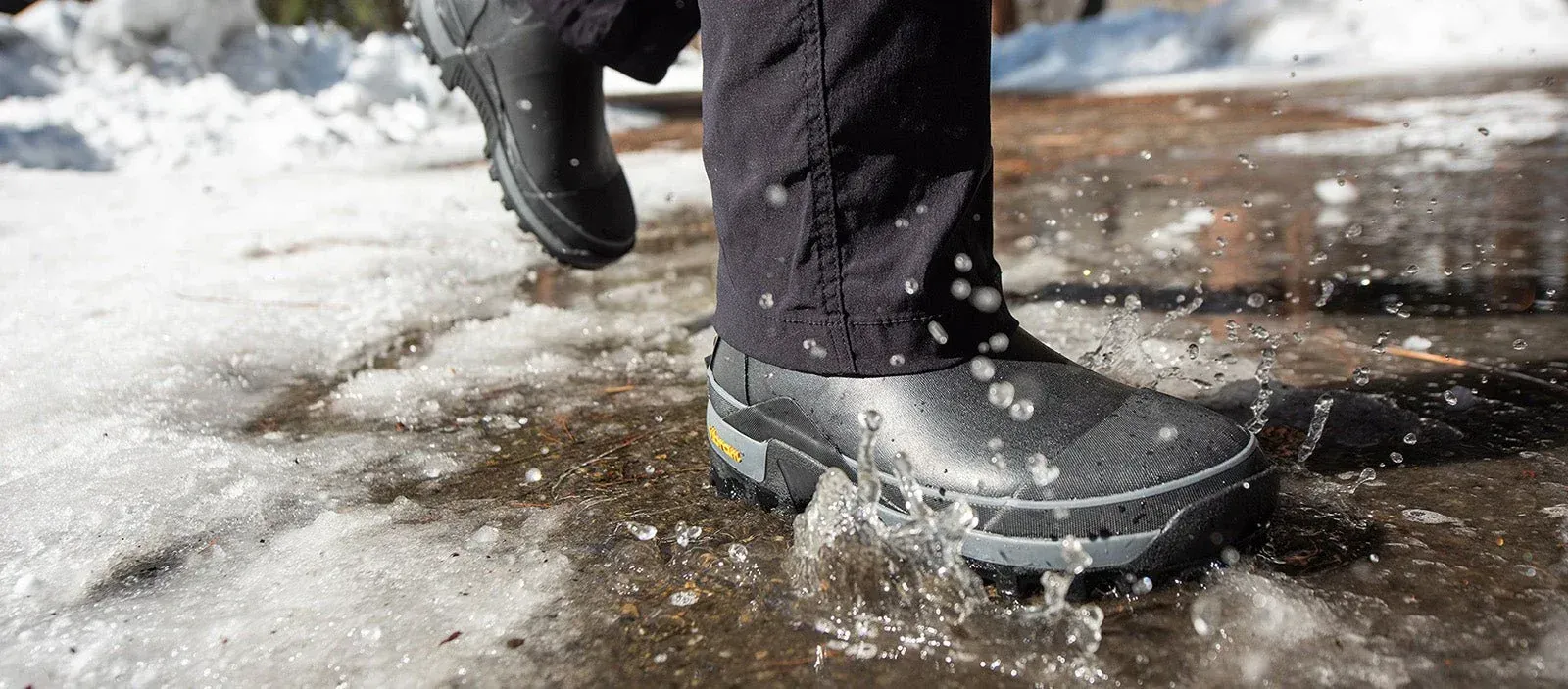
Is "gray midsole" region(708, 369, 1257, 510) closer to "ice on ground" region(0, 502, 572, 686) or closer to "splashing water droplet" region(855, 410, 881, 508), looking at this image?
"splashing water droplet" region(855, 410, 881, 508)

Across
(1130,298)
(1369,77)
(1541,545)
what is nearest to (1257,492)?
(1541,545)

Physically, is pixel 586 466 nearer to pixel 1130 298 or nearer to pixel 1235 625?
pixel 1235 625

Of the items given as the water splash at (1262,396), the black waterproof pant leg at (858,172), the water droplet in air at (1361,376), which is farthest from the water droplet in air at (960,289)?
the water droplet in air at (1361,376)

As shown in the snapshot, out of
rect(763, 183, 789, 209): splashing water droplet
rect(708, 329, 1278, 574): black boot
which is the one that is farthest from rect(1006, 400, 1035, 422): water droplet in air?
rect(763, 183, 789, 209): splashing water droplet

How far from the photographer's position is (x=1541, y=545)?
2.57ft

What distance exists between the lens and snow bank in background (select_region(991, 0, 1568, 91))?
6.25 meters

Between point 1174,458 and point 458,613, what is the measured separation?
53cm

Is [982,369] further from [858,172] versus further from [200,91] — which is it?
[200,91]

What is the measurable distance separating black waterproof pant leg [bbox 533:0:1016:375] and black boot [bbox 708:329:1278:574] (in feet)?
0.10

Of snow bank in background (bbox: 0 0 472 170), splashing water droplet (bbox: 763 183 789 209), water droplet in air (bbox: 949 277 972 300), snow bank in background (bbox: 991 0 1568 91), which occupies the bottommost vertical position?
snow bank in background (bbox: 991 0 1568 91)

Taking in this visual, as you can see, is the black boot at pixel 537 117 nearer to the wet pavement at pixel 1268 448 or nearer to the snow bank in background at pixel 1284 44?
the wet pavement at pixel 1268 448

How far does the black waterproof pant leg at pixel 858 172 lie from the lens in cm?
77

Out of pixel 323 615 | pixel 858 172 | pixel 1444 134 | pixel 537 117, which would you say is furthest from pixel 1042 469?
pixel 1444 134

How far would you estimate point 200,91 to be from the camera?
15.3 feet
